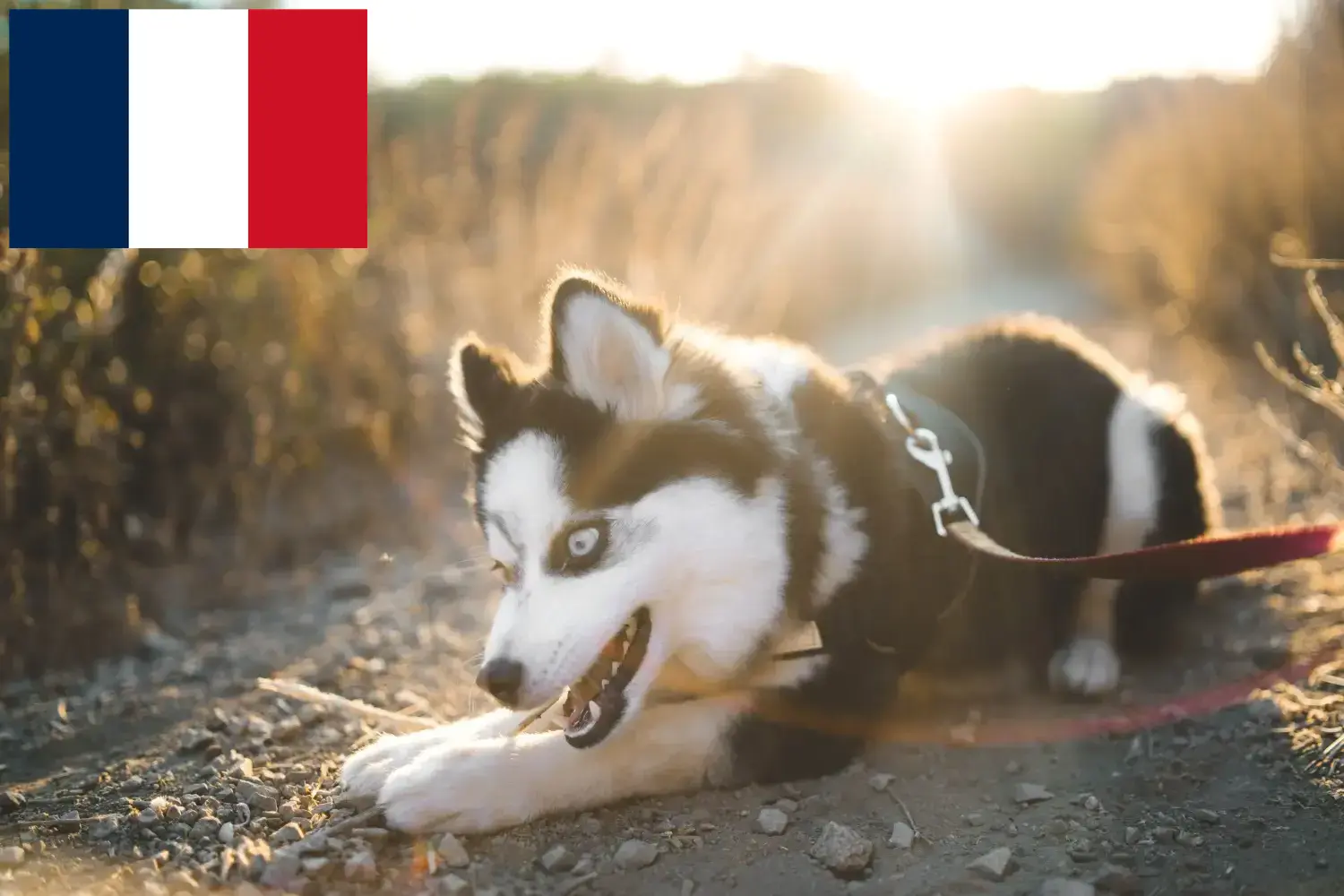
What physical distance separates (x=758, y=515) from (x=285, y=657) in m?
2.24

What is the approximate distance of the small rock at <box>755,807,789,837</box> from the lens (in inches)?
105

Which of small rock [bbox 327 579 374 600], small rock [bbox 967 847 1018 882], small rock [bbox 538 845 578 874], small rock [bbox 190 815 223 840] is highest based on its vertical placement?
small rock [bbox 967 847 1018 882]

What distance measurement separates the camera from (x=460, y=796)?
8.60 feet

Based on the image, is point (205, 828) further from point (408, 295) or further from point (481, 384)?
point (408, 295)

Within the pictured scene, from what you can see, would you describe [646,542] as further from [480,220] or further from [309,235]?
[480,220]

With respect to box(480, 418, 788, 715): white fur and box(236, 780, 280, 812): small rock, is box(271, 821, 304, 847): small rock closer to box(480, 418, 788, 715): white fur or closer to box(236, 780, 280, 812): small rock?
box(236, 780, 280, 812): small rock

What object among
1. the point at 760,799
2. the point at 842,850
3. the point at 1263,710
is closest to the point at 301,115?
the point at 760,799

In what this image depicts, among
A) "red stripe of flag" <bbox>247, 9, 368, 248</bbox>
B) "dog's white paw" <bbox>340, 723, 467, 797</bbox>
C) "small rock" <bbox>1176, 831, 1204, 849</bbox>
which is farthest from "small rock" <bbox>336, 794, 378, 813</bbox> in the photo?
"red stripe of flag" <bbox>247, 9, 368, 248</bbox>

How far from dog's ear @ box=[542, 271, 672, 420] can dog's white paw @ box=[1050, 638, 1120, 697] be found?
5.58ft

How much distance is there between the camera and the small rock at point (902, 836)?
2.63 m

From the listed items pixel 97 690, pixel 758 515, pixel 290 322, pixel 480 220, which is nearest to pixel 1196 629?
pixel 758 515

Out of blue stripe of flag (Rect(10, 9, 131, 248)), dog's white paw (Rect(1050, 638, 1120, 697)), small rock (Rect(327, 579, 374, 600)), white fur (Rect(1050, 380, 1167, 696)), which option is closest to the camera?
dog's white paw (Rect(1050, 638, 1120, 697))

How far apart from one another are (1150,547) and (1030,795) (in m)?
0.71

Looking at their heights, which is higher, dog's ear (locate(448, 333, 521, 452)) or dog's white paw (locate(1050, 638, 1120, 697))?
dog's ear (locate(448, 333, 521, 452))
